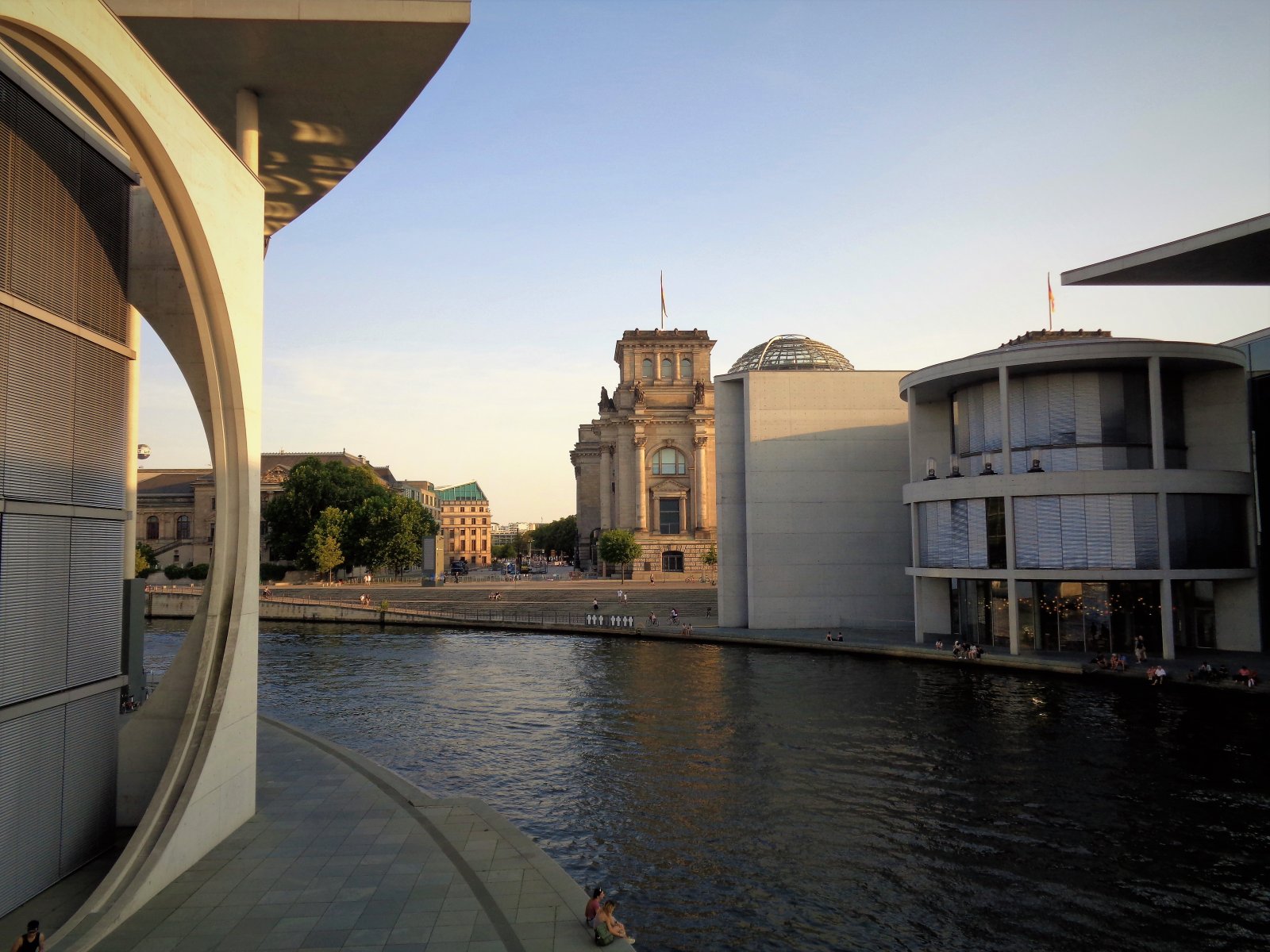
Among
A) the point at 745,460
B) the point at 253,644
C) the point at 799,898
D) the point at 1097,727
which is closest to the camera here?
the point at 799,898

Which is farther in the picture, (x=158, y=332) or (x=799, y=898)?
(x=158, y=332)

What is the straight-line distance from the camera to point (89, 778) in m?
15.4

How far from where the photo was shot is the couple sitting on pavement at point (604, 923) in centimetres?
1160

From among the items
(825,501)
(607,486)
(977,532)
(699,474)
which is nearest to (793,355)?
(699,474)

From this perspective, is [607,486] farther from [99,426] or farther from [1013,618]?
[99,426]

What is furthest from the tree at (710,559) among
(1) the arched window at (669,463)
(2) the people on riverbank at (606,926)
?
(2) the people on riverbank at (606,926)

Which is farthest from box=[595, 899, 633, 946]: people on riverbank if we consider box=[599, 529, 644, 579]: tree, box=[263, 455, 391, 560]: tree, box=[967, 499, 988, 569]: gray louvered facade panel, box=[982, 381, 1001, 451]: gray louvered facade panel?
box=[263, 455, 391, 560]: tree

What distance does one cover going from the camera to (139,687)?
19234 millimetres

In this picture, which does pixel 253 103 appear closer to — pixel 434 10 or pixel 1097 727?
pixel 434 10

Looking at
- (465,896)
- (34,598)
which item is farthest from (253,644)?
(465,896)

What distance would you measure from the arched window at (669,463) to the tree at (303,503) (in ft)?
101

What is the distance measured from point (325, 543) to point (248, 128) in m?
75.0

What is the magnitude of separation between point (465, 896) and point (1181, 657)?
3618 centimetres

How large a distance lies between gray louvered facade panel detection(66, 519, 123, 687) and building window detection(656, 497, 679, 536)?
8445 cm
